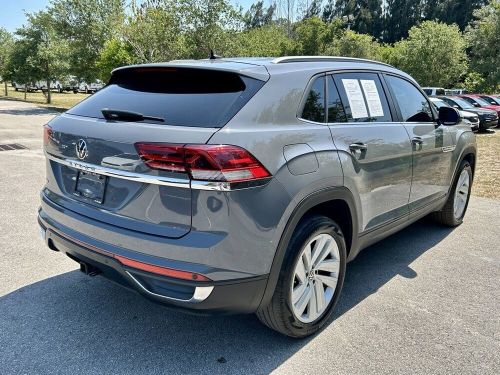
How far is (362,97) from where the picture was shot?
10.6ft

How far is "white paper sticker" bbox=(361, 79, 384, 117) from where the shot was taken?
330 centimetres

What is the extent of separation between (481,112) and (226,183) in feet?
59.4

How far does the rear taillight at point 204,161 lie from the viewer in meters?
2.09

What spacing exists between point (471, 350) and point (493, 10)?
32798 millimetres

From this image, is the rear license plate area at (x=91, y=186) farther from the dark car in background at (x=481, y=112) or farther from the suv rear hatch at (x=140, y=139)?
the dark car in background at (x=481, y=112)

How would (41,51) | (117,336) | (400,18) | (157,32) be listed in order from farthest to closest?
1. (400,18)
2. (41,51)
3. (157,32)
4. (117,336)

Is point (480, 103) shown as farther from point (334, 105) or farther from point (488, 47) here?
point (334, 105)

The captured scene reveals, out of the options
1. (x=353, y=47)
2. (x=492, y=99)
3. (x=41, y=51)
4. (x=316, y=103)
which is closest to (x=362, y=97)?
(x=316, y=103)

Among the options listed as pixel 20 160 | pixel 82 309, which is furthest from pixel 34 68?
pixel 82 309

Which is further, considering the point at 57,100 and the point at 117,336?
the point at 57,100

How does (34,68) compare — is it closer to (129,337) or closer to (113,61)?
(113,61)

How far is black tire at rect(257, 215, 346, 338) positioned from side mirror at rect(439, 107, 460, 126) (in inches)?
87.2

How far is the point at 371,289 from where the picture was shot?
355cm

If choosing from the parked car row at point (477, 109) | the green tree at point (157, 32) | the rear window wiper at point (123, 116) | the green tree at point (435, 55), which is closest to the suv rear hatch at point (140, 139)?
the rear window wiper at point (123, 116)
